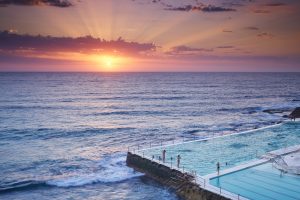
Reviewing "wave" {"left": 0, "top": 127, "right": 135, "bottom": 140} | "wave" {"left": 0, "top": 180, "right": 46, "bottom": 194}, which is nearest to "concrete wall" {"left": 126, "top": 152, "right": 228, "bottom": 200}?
"wave" {"left": 0, "top": 180, "right": 46, "bottom": 194}

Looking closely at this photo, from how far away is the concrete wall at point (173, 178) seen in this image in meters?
25.5

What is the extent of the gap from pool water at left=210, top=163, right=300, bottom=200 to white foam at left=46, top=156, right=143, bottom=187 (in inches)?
406

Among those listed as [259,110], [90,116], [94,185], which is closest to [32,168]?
[94,185]

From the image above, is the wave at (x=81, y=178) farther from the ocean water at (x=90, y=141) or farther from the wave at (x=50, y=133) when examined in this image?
the wave at (x=50, y=133)

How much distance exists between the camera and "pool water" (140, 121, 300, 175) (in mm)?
32725

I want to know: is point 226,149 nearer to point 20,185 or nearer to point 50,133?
point 20,185

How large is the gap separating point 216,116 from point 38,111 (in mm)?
41949

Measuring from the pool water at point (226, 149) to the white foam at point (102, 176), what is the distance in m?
2.87

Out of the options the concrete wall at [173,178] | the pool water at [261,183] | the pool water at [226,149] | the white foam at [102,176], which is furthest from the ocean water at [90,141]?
the pool water at [261,183]

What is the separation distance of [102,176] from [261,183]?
52.3 feet

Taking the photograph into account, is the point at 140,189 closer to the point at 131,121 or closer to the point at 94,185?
the point at 94,185

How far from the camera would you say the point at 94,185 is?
32219 millimetres

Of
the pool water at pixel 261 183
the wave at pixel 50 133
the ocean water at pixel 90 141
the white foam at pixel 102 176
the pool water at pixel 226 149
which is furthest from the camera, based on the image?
the wave at pixel 50 133

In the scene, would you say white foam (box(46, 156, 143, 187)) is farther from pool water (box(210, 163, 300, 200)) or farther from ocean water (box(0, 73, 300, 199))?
pool water (box(210, 163, 300, 200))
